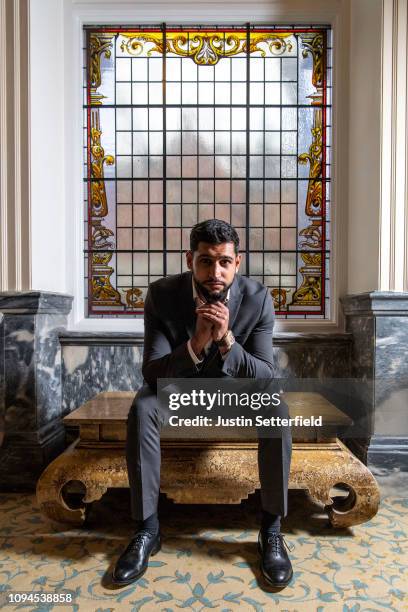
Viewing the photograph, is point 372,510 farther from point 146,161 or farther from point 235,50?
point 235,50

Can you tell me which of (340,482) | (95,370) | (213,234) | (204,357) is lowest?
(340,482)

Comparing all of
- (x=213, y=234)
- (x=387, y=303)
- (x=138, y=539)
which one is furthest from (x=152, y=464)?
(x=387, y=303)

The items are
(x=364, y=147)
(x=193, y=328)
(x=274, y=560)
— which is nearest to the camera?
(x=274, y=560)

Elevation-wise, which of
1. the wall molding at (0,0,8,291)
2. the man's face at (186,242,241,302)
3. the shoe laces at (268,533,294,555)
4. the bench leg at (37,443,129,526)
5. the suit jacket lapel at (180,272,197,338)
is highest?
the wall molding at (0,0,8,291)

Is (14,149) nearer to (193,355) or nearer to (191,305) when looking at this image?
(191,305)


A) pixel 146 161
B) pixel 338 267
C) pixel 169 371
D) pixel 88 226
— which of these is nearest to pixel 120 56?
pixel 146 161

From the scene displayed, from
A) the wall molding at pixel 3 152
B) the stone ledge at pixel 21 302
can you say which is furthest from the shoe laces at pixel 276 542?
the wall molding at pixel 3 152

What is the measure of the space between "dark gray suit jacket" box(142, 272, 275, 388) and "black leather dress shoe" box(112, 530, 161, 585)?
70cm

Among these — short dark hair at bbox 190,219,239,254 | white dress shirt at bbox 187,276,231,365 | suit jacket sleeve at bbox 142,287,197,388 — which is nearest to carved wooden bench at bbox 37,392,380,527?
suit jacket sleeve at bbox 142,287,197,388

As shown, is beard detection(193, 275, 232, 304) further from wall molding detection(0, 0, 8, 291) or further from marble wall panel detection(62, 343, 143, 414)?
wall molding detection(0, 0, 8, 291)

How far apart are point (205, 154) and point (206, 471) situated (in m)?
2.41

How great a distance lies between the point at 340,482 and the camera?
2.26 metres

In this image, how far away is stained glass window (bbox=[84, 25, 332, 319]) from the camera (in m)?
3.45

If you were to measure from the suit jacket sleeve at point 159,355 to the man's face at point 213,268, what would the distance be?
0.91 ft
